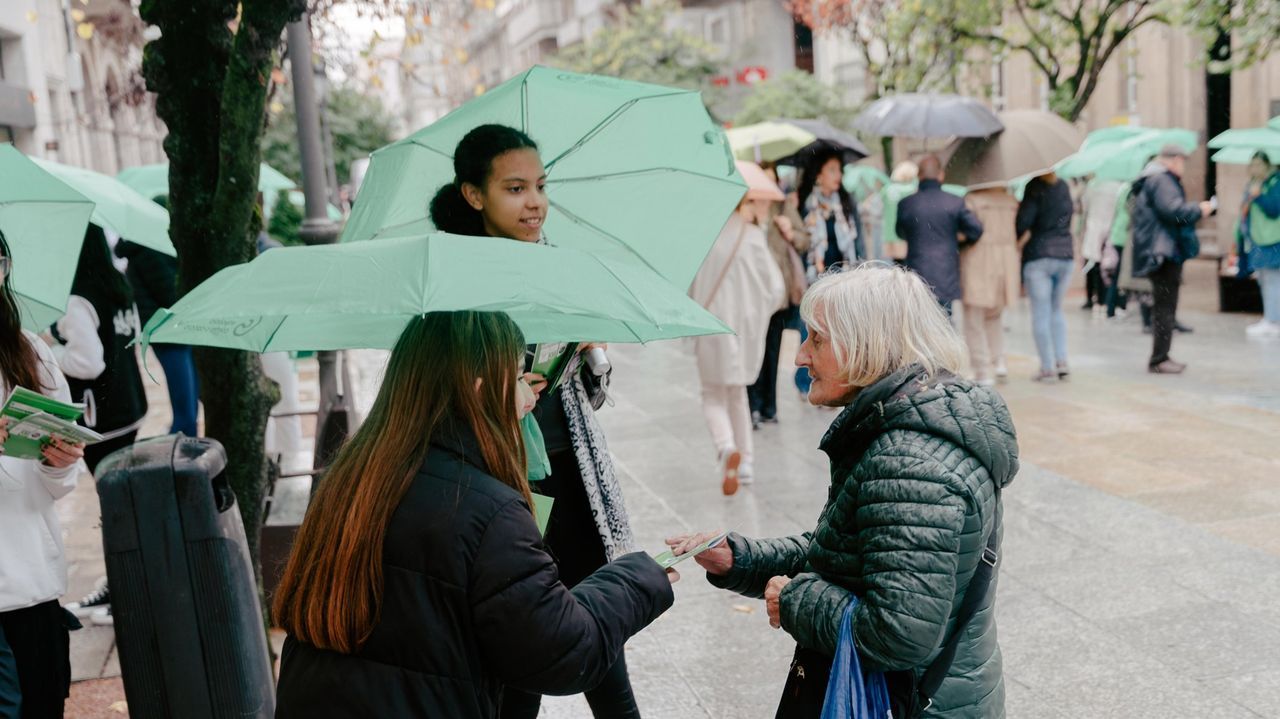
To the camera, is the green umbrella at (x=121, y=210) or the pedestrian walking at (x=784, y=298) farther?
the pedestrian walking at (x=784, y=298)

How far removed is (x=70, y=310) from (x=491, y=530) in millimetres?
3533

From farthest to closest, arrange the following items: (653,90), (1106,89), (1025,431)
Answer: (1106,89), (1025,431), (653,90)

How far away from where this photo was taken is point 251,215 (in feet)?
13.5

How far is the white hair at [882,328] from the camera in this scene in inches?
98.3

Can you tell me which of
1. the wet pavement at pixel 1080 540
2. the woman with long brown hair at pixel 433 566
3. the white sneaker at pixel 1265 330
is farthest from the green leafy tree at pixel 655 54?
the woman with long brown hair at pixel 433 566

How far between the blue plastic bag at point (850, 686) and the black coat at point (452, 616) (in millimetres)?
568

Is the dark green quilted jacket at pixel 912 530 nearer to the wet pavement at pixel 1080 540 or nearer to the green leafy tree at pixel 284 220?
the wet pavement at pixel 1080 540

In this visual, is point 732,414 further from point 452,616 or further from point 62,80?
point 62,80

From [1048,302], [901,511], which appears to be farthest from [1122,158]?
[901,511]

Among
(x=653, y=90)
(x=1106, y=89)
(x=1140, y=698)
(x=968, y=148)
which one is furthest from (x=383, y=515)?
(x=1106, y=89)

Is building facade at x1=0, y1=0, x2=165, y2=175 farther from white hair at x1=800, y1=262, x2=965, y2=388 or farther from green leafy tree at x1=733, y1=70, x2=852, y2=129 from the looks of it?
green leafy tree at x1=733, y1=70, x2=852, y2=129

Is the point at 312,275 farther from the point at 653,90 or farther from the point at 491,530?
the point at 653,90

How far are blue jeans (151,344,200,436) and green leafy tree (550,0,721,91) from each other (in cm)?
2298

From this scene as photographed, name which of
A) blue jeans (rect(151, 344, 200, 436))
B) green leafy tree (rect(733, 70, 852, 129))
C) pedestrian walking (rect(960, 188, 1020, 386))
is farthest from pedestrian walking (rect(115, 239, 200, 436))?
green leafy tree (rect(733, 70, 852, 129))
